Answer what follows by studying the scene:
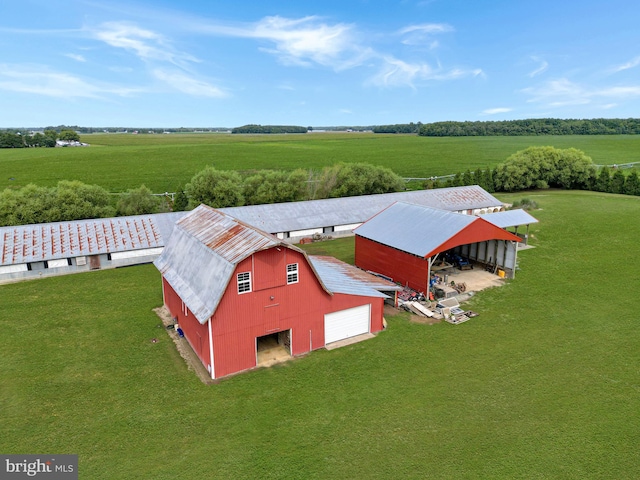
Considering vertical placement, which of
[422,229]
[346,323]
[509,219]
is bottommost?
[346,323]

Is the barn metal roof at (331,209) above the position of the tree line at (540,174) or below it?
below

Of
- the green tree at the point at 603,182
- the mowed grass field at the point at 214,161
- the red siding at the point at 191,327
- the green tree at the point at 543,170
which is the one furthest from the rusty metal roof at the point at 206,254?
the green tree at the point at 603,182

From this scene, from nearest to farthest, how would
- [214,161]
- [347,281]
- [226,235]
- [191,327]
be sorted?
[191,327], [226,235], [347,281], [214,161]

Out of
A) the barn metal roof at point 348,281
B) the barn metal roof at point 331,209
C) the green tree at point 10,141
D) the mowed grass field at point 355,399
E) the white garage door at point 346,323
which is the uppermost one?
the green tree at point 10,141

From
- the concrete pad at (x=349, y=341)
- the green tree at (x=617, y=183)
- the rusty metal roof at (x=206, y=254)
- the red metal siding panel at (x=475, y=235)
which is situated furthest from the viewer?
the green tree at (x=617, y=183)

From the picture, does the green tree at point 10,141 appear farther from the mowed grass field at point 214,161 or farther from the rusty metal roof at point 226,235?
the rusty metal roof at point 226,235

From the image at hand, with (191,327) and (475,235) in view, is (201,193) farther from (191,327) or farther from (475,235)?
(475,235)

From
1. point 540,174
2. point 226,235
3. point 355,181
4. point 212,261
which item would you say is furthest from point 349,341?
point 540,174

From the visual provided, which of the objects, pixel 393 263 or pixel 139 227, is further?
pixel 139 227
